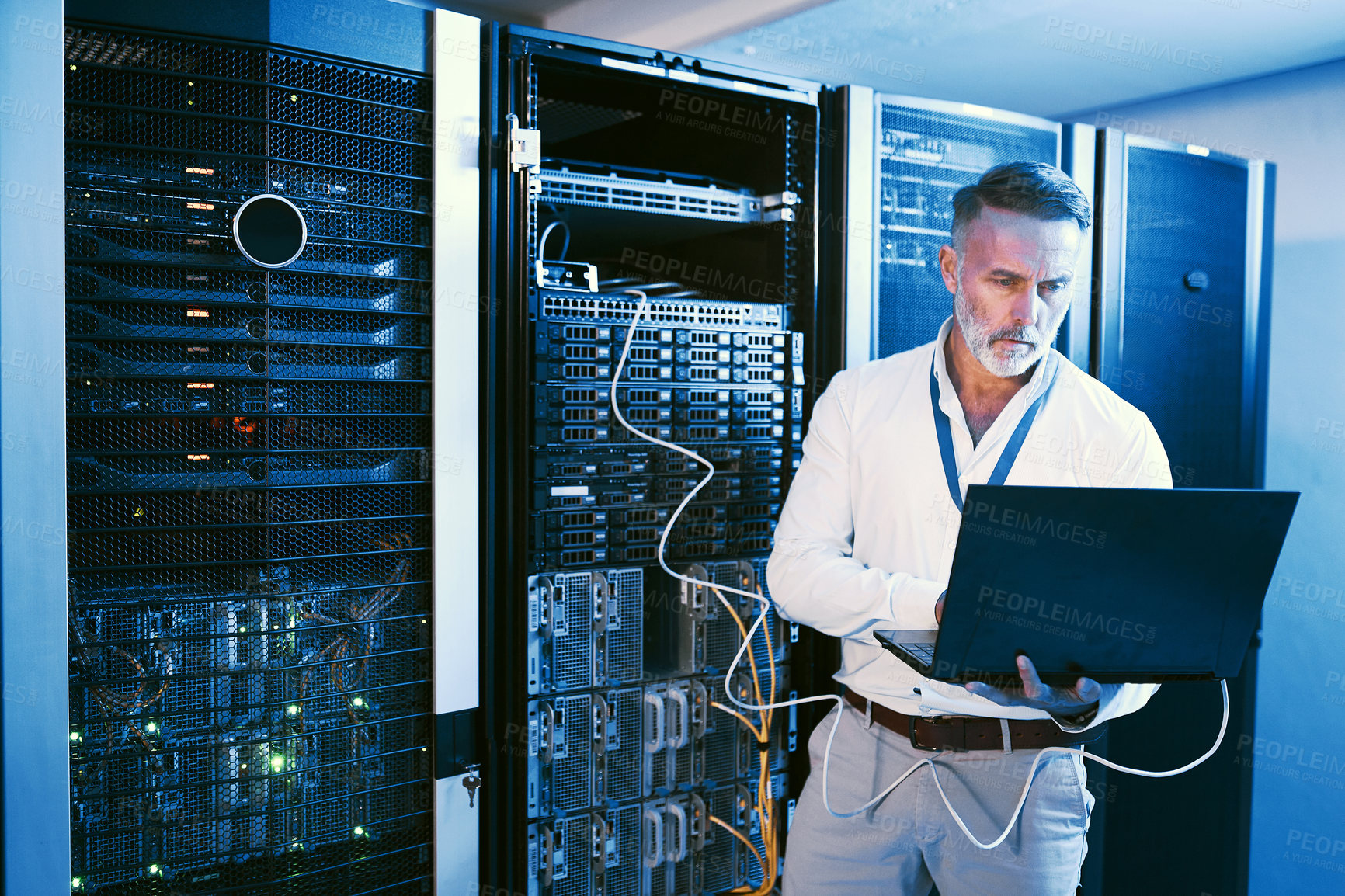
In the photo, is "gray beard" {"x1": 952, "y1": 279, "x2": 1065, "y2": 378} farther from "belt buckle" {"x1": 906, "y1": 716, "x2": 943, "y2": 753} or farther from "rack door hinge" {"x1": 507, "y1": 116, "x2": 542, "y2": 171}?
"rack door hinge" {"x1": 507, "y1": 116, "x2": 542, "y2": 171}

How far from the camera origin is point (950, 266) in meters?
1.58


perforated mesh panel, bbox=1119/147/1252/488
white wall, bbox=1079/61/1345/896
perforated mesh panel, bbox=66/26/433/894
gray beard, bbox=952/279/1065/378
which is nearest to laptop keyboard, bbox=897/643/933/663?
gray beard, bbox=952/279/1065/378

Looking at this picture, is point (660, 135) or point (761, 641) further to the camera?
point (660, 135)

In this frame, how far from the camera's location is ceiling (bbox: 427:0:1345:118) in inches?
90.5

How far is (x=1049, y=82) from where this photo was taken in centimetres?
290

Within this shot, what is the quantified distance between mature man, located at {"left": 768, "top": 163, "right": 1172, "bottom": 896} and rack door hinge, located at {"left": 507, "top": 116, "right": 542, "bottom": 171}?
66 centimetres

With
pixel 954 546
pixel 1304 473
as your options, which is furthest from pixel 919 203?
pixel 1304 473

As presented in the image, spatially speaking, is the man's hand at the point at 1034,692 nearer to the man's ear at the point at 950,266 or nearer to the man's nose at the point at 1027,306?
the man's nose at the point at 1027,306

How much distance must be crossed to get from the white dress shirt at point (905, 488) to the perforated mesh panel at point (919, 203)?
282 millimetres

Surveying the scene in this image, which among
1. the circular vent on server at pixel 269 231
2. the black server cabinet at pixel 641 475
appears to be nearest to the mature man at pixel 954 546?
the black server cabinet at pixel 641 475

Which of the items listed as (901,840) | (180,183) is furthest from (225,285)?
(901,840)

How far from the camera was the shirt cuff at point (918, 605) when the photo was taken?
4.31ft

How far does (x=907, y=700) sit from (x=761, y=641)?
1.26 ft

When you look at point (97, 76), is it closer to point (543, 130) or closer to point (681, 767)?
point (543, 130)
